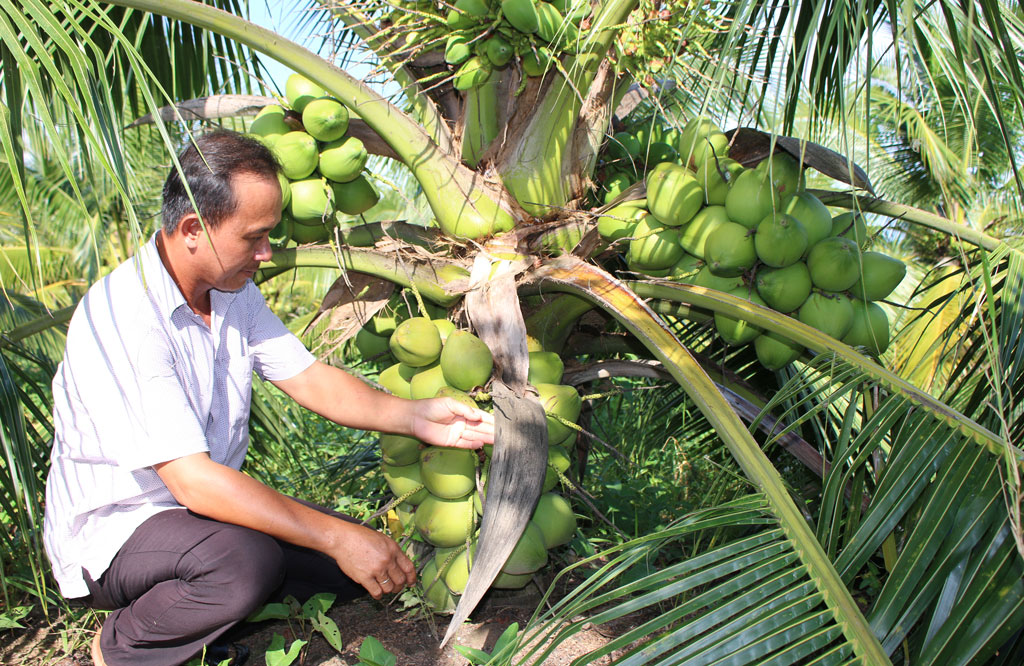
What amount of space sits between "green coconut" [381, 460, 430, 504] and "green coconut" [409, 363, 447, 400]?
19 centimetres

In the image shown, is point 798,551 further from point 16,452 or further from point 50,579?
point 50,579

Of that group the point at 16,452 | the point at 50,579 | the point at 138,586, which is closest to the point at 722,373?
the point at 138,586

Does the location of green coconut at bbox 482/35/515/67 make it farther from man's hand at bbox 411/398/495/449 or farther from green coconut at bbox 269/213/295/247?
man's hand at bbox 411/398/495/449

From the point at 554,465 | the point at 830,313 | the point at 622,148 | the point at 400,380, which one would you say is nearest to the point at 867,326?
the point at 830,313

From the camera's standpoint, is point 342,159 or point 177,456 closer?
point 177,456

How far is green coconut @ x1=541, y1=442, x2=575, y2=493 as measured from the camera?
1.82 metres

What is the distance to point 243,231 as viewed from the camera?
5.41ft

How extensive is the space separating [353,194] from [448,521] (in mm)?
819

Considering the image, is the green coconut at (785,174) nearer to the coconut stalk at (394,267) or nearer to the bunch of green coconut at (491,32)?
the bunch of green coconut at (491,32)

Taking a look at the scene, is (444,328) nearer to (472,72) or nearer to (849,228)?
(472,72)

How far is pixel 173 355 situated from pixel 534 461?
2.45 feet

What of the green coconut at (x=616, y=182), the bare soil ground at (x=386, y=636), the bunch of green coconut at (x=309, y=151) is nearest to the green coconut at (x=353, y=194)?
the bunch of green coconut at (x=309, y=151)

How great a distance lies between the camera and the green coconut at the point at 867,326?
1.81 m

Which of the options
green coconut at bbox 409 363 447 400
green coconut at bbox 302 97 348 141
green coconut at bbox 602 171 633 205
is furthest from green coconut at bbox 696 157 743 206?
green coconut at bbox 302 97 348 141
